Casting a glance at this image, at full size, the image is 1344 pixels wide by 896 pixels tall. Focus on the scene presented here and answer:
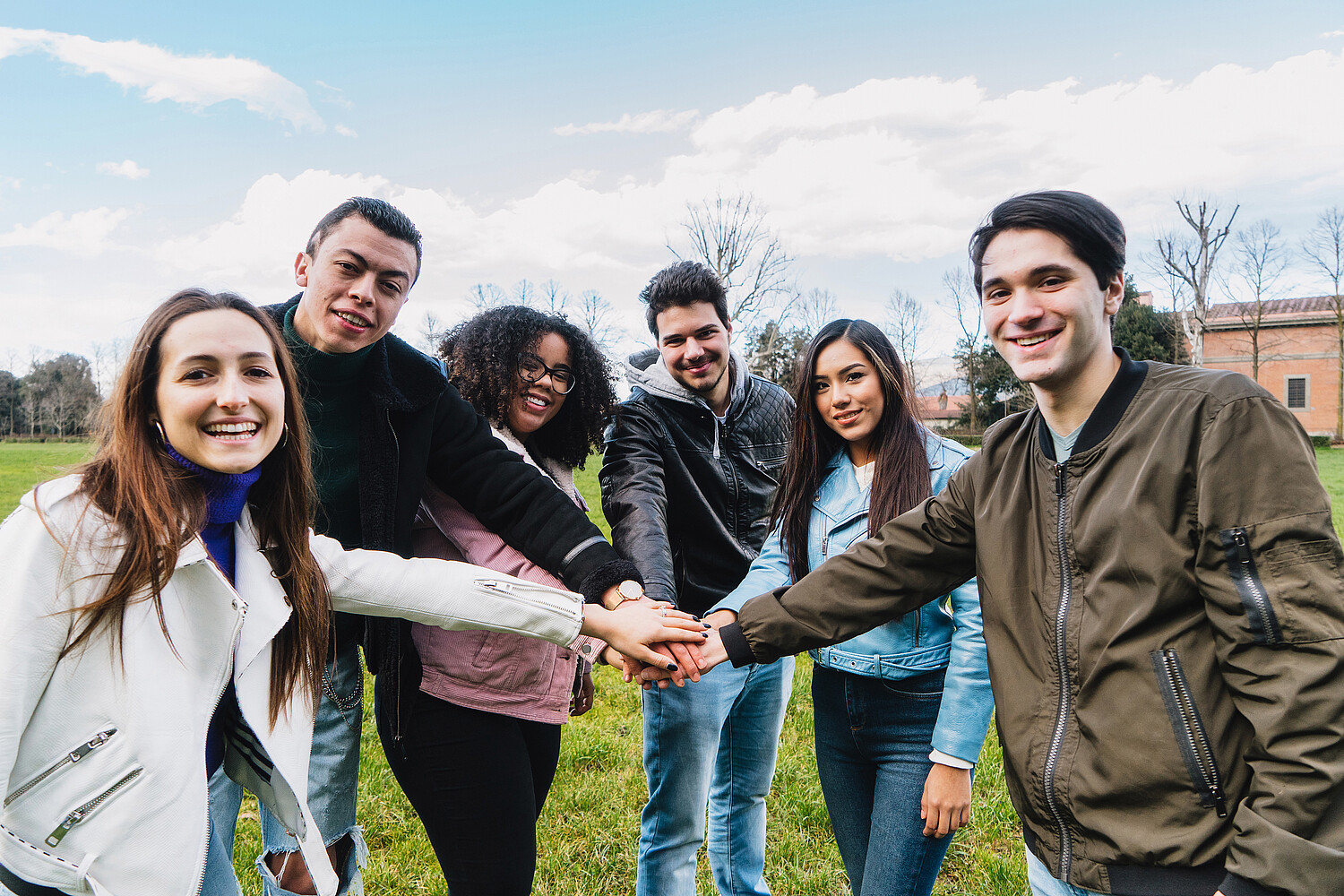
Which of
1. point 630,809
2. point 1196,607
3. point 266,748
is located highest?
point 1196,607

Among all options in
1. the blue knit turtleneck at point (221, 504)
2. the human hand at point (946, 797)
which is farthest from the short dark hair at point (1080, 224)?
the blue knit turtleneck at point (221, 504)

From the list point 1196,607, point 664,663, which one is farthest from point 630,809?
point 1196,607

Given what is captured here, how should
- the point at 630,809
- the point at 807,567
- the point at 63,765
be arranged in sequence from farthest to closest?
the point at 630,809 < the point at 807,567 < the point at 63,765

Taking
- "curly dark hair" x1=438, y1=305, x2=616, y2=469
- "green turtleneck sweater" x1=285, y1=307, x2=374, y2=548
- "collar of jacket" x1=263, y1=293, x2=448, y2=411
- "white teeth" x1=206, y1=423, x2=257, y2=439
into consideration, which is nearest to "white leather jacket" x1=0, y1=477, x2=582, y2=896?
"white teeth" x1=206, y1=423, x2=257, y2=439

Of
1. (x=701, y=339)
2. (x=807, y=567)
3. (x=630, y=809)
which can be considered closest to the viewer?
(x=807, y=567)

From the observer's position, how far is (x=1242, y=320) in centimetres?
4216

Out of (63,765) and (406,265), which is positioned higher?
(406,265)

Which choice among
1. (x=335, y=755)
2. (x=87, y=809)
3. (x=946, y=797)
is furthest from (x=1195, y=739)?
(x=335, y=755)

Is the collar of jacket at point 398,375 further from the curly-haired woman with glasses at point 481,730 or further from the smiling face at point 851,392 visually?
the smiling face at point 851,392

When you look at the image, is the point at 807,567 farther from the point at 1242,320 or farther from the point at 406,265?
the point at 1242,320

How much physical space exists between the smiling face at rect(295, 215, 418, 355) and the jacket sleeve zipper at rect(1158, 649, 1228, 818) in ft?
8.32

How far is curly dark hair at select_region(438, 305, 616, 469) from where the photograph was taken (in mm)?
3186

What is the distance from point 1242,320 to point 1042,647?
50507mm

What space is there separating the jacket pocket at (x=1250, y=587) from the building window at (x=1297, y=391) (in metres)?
53.3
